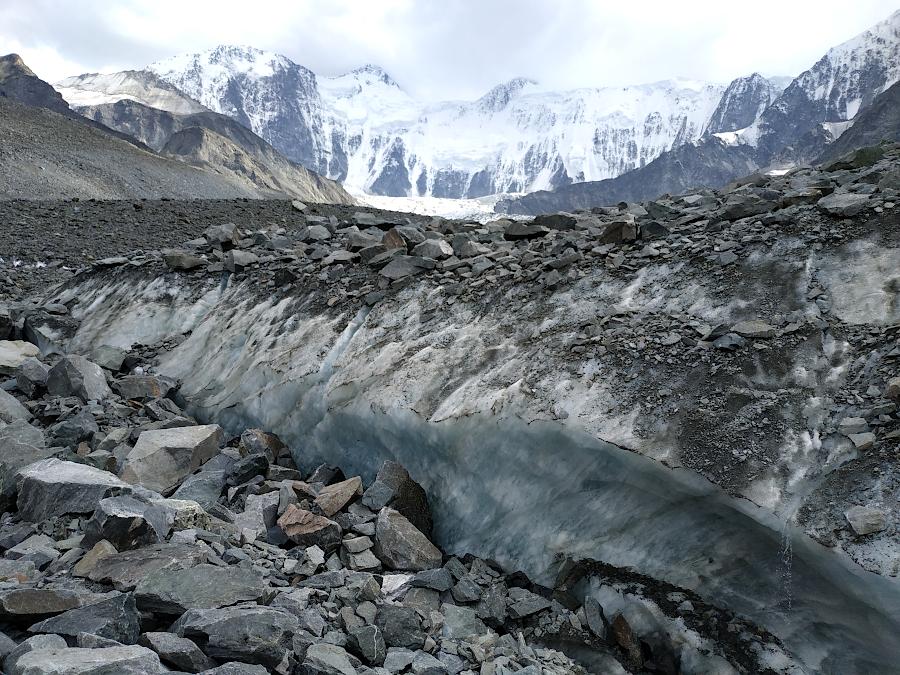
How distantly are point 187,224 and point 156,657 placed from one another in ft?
79.1

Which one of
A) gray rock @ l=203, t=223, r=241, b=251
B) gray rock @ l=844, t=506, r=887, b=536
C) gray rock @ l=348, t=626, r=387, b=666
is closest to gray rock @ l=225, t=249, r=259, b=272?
gray rock @ l=203, t=223, r=241, b=251

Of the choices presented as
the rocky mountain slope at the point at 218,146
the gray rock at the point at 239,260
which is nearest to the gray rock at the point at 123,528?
the gray rock at the point at 239,260

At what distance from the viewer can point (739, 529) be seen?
4.34m

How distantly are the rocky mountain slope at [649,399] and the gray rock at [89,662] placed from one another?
1.45m

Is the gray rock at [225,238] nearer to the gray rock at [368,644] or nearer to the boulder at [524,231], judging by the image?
the boulder at [524,231]

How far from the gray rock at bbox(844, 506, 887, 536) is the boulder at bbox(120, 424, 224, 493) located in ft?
22.1

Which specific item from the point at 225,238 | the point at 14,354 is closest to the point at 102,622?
the point at 14,354

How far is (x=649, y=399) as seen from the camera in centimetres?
513

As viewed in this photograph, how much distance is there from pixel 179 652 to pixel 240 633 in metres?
0.36

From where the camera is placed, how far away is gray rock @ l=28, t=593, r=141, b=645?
3457 millimetres

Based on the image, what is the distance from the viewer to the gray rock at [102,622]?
136 inches

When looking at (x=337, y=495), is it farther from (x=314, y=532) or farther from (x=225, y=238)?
(x=225, y=238)

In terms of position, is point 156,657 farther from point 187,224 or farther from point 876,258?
point 187,224

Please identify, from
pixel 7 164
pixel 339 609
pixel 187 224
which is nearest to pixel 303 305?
pixel 339 609
